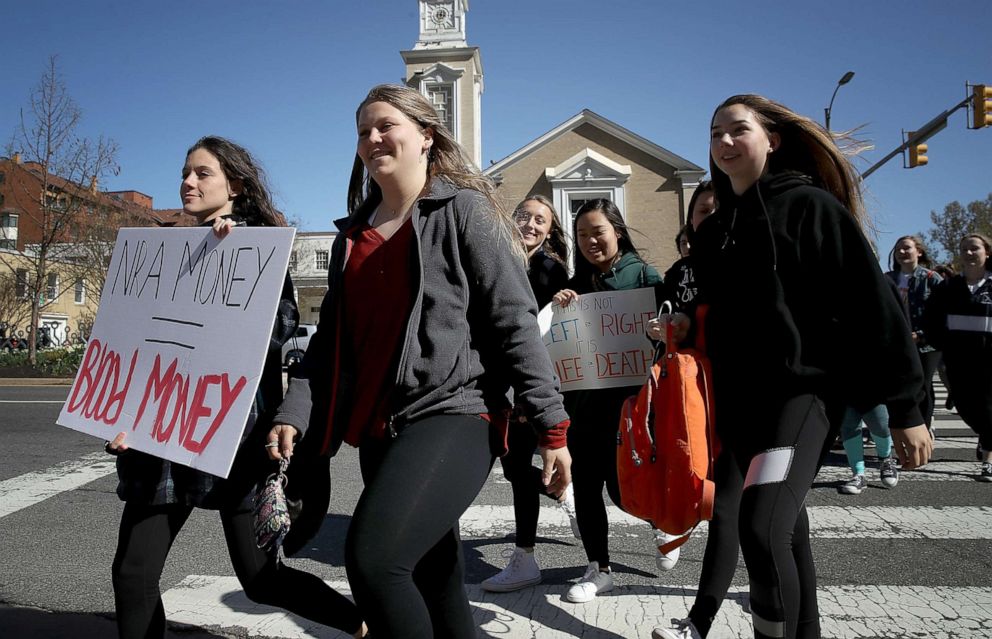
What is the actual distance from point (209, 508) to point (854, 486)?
510 cm

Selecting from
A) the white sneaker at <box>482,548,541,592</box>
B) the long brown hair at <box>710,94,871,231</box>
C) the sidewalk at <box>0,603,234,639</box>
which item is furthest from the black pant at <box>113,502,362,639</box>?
the long brown hair at <box>710,94,871,231</box>

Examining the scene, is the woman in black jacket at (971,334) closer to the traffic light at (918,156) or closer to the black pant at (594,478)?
the black pant at (594,478)

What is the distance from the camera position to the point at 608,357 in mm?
3660

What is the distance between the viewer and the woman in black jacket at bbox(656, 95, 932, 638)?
80.1 inches

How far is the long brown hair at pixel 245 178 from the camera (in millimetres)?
2648

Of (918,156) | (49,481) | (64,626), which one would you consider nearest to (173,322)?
(64,626)

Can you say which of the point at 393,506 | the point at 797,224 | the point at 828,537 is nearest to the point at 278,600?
the point at 393,506

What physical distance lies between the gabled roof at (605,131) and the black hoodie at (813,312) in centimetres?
2788

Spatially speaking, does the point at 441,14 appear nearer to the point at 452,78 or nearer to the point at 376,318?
the point at 452,78

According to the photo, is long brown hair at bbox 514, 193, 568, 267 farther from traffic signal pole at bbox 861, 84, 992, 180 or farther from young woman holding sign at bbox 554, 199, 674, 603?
traffic signal pole at bbox 861, 84, 992, 180

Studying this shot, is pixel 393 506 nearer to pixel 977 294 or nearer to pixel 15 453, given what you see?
pixel 977 294

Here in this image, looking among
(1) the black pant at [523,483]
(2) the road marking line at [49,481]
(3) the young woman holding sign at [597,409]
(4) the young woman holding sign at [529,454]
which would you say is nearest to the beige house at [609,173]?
(2) the road marking line at [49,481]

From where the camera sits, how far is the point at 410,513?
5.66 ft

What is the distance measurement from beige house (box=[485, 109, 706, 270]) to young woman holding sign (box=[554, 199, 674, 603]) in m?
25.9
